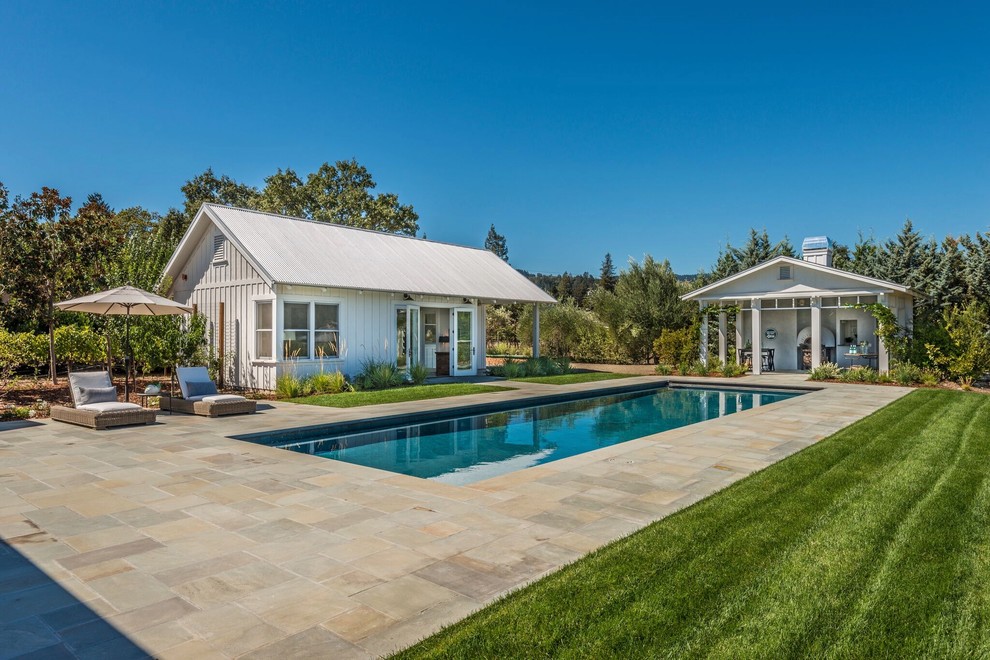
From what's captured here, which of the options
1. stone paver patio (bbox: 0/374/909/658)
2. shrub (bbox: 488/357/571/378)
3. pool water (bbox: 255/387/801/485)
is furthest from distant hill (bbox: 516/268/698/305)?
stone paver patio (bbox: 0/374/909/658)

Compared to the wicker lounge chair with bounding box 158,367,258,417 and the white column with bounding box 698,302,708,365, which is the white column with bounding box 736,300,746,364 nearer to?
the white column with bounding box 698,302,708,365

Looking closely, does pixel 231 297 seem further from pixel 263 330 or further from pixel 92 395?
pixel 92 395

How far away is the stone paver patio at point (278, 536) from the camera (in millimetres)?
3113

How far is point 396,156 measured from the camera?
35.8 meters

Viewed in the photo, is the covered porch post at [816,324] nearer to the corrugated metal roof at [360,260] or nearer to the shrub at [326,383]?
the corrugated metal roof at [360,260]

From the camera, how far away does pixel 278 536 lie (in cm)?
450

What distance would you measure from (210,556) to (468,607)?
6.32 ft

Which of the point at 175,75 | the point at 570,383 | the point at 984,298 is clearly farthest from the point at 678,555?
the point at 984,298

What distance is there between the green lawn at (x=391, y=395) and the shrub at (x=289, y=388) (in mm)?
396

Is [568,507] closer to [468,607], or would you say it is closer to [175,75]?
[468,607]

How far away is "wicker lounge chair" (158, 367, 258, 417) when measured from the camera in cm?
1066

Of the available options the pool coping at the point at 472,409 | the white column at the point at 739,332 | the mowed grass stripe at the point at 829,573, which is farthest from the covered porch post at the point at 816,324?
the mowed grass stripe at the point at 829,573

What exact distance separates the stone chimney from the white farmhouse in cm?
1078

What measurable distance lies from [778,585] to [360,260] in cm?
1520
